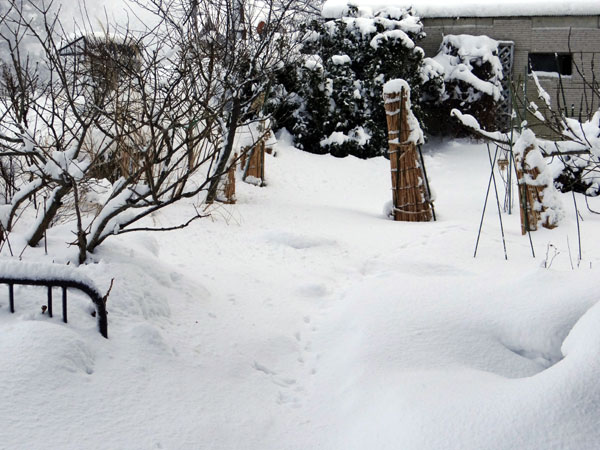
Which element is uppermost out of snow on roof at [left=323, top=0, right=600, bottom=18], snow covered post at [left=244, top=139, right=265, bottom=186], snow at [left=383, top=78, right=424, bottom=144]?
snow on roof at [left=323, top=0, right=600, bottom=18]

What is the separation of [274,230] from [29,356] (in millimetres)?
3549

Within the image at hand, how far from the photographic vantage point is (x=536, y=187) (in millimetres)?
5641

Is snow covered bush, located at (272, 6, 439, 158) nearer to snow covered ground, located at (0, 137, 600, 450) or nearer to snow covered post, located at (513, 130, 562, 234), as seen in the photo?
snow covered post, located at (513, 130, 562, 234)

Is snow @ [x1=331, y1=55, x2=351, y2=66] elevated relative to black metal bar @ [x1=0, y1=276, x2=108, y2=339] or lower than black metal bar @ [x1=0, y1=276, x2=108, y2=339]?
elevated

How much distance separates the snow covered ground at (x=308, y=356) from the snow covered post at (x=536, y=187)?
969 mm

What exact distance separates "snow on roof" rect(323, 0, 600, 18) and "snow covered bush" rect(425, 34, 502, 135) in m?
0.75

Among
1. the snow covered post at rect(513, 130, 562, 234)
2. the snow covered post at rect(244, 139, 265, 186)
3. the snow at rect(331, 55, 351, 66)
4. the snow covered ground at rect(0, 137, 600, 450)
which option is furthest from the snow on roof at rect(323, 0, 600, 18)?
the snow covered ground at rect(0, 137, 600, 450)

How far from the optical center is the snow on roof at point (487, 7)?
39.6 feet

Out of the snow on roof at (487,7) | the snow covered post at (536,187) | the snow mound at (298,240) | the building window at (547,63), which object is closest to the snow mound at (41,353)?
the snow mound at (298,240)

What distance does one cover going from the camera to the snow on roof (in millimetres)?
12062

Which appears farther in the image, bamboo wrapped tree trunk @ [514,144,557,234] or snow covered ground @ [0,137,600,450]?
bamboo wrapped tree trunk @ [514,144,557,234]

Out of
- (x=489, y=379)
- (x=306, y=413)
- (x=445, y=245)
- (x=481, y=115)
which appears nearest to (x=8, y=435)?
(x=306, y=413)

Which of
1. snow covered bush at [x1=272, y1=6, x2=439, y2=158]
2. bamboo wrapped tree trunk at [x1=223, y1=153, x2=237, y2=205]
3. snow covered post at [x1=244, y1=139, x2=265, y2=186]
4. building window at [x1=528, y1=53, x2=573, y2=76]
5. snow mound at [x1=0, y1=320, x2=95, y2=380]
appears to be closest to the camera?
snow mound at [x1=0, y1=320, x2=95, y2=380]

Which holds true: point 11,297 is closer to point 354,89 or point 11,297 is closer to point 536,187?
point 536,187
